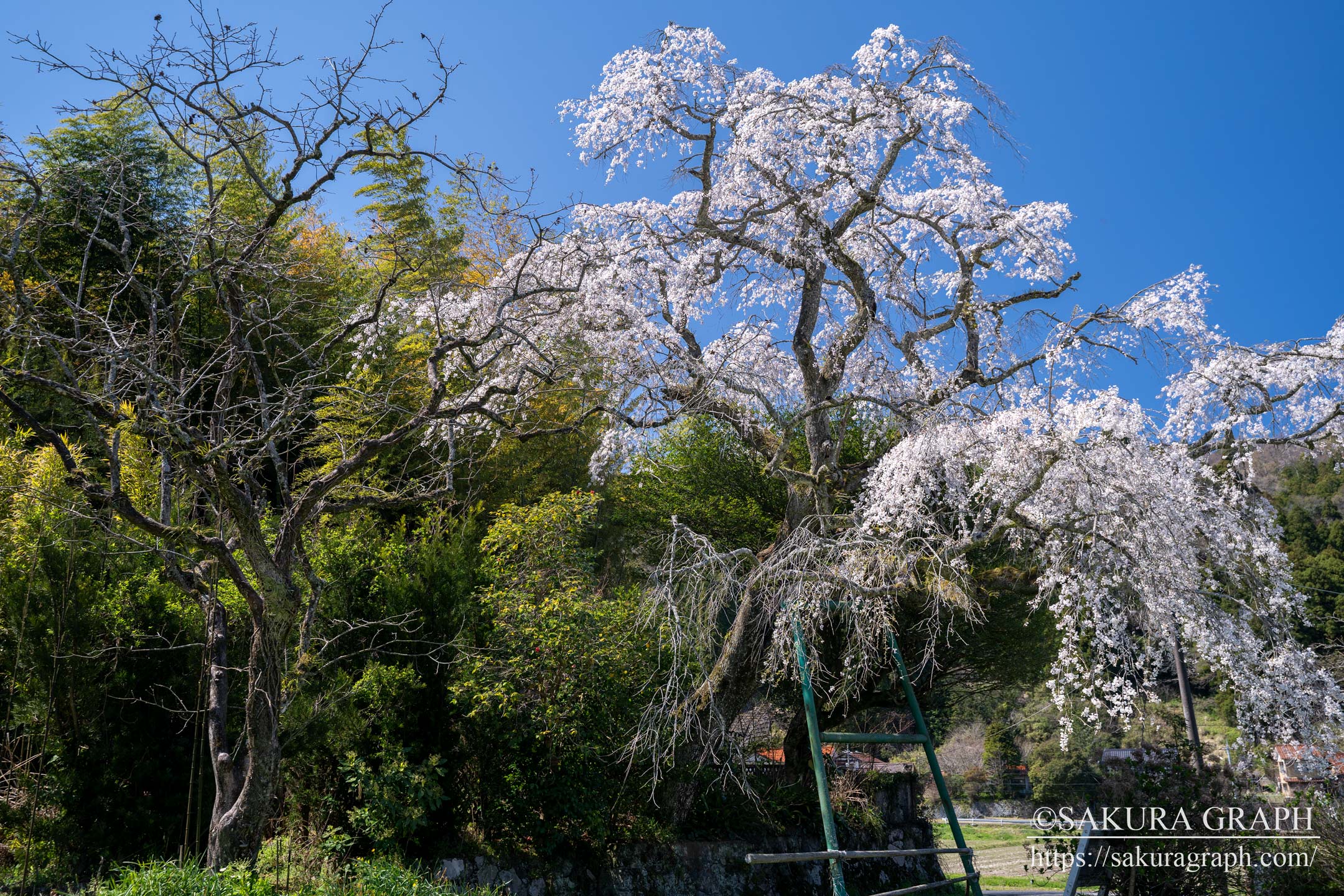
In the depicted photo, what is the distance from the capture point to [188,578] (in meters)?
6.12

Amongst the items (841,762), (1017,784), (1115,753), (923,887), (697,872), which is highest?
(841,762)

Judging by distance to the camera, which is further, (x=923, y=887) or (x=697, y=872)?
(x=697, y=872)

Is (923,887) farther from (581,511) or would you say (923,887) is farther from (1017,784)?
(1017,784)

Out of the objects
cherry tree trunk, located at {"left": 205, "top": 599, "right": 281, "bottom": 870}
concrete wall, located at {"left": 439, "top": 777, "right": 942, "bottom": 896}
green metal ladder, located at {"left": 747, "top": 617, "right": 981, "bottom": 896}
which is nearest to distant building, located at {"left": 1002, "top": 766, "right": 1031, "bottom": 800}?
concrete wall, located at {"left": 439, "top": 777, "right": 942, "bottom": 896}

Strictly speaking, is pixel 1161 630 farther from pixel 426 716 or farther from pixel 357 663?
pixel 357 663

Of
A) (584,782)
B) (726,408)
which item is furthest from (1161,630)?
(584,782)

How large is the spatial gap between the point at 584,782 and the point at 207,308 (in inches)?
346

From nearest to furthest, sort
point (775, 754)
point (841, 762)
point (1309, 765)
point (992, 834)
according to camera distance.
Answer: point (1309, 765) → point (841, 762) → point (775, 754) → point (992, 834)

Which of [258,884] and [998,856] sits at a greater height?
[258,884]

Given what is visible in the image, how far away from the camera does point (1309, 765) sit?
8242mm

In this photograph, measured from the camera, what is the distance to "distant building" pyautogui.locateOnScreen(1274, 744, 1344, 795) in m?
8.16

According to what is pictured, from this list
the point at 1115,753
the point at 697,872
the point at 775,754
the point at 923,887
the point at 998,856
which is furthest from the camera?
the point at 1115,753

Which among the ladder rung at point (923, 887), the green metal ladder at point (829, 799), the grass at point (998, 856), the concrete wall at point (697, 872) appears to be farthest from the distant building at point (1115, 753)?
the green metal ladder at point (829, 799)

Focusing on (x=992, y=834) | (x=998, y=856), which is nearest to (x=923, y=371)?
(x=998, y=856)
